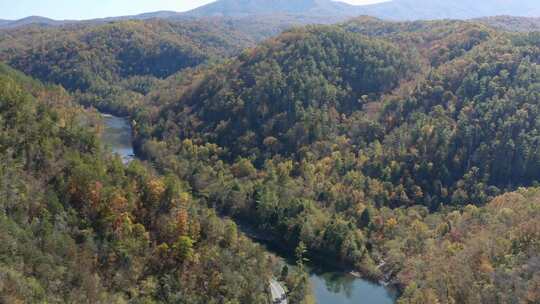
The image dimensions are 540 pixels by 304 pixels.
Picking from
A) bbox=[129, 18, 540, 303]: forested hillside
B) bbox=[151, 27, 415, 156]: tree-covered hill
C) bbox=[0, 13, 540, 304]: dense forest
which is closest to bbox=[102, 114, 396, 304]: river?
bbox=[129, 18, 540, 303]: forested hillside

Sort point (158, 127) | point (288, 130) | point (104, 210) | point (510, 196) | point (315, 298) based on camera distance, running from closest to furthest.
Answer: point (104, 210) < point (315, 298) < point (510, 196) < point (288, 130) < point (158, 127)

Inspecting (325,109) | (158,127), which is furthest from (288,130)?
(158,127)

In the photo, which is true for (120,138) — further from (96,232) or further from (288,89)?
(96,232)

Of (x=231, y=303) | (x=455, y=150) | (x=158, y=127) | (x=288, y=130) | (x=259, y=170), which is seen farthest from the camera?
(x=158, y=127)

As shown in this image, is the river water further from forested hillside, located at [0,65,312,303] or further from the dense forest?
forested hillside, located at [0,65,312,303]

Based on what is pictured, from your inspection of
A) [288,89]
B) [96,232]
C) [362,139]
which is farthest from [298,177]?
[96,232]

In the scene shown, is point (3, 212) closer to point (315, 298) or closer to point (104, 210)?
point (104, 210)

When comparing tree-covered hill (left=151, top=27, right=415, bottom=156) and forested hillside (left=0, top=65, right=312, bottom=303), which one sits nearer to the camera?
forested hillside (left=0, top=65, right=312, bottom=303)
